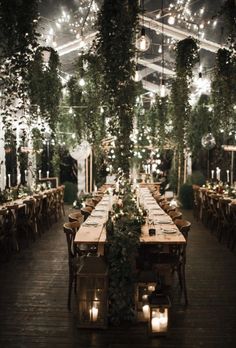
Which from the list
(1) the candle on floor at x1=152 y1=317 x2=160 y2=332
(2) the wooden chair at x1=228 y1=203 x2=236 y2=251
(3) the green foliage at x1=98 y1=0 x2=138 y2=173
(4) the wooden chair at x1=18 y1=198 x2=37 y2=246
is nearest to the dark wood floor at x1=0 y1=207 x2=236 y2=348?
(1) the candle on floor at x1=152 y1=317 x2=160 y2=332

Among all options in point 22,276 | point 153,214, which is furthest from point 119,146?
point 22,276

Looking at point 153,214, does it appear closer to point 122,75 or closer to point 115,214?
point 115,214

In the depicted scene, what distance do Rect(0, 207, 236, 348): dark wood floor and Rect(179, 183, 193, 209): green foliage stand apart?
20.9 ft

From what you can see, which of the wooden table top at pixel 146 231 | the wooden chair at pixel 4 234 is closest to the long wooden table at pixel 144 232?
the wooden table top at pixel 146 231

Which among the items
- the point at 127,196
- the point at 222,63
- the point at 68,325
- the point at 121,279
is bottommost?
the point at 68,325

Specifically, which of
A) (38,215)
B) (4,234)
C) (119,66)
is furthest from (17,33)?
(38,215)

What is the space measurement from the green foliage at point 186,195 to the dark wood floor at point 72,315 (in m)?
6.37

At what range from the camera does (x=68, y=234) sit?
191 inches

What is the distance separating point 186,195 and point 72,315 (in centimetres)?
959

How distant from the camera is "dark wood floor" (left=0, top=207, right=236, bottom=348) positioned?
12.3ft

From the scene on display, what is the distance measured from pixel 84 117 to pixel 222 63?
13.6 feet

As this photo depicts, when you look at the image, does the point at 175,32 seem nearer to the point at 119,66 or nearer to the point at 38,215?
the point at 38,215

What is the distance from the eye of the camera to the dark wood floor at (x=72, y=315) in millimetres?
3752

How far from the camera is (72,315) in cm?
438
